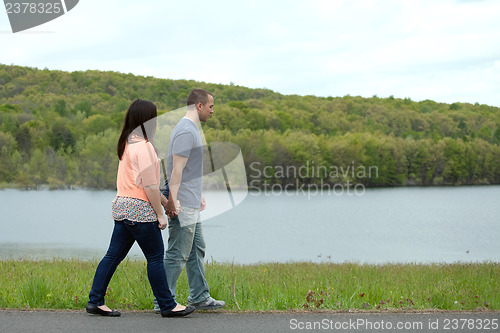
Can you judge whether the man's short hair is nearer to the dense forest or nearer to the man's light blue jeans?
the man's light blue jeans

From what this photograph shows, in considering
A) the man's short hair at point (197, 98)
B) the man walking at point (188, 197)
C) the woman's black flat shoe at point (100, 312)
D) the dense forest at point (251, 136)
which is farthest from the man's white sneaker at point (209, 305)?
the dense forest at point (251, 136)

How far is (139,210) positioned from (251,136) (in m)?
89.1

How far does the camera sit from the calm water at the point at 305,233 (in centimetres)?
2455

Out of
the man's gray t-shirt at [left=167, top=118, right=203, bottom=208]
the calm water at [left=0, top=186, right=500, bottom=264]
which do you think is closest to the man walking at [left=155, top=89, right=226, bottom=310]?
the man's gray t-shirt at [left=167, top=118, right=203, bottom=208]

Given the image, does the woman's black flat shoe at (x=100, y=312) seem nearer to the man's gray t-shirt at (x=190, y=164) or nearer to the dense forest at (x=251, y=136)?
the man's gray t-shirt at (x=190, y=164)

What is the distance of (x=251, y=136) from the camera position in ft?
308

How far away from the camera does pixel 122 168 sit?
16.7ft

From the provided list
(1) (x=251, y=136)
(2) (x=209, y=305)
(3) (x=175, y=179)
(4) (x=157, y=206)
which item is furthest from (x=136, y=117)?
(1) (x=251, y=136)

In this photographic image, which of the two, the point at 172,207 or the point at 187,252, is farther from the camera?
the point at 187,252

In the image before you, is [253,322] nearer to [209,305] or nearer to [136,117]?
[209,305]

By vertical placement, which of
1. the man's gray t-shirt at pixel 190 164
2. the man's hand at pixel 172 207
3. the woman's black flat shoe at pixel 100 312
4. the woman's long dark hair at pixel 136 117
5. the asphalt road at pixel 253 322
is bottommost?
the asphalt road at pixel 253 322

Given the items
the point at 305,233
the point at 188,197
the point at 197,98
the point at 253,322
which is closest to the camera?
the point at 253,322

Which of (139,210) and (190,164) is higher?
(190,164)

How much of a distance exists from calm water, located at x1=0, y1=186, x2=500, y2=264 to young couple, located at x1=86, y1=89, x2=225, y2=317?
10792mm
